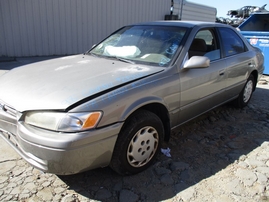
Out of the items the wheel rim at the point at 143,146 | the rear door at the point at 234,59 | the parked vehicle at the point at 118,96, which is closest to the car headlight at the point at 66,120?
the parked vehicle at the point at 118,96

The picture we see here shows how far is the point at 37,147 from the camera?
6.96 ft

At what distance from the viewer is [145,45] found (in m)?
3.32

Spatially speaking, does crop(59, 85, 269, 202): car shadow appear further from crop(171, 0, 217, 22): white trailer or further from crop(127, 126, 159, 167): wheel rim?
crop(171, 0, 217, 22): white trailer

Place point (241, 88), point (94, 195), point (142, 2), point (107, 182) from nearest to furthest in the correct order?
point (94, 195) < point (107, 182) < point (241, 88) < point (142, 2)

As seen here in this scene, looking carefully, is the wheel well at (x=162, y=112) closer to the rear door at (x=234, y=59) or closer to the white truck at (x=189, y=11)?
the rear door at (x=234, y=59)

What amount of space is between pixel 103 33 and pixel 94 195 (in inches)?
329

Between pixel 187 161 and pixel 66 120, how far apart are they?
1.60m

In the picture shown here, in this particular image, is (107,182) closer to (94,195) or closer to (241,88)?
(94,195)

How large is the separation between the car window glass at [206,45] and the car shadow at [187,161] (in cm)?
113

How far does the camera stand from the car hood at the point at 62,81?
7.34ft

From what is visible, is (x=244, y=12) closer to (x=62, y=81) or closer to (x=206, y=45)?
(x=206, y=45)

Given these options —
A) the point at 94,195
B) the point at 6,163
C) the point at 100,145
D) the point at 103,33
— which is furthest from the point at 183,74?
the point at 103,33

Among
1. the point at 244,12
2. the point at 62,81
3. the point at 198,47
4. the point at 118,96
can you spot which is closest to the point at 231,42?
the point at 198,47

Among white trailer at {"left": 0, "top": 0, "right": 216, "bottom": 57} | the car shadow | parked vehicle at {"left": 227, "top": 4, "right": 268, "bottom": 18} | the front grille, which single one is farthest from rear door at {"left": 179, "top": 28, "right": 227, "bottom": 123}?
parked vehicle at {"left": 227, "top": 4, "right": 268, "bottom": 18}
